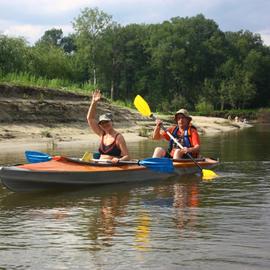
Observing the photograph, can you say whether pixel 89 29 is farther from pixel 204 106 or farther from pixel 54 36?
pixel 54 36

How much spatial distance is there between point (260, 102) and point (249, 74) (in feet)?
18.5

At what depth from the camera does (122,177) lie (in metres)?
9.81

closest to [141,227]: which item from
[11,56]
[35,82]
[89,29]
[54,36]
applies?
[35,82]

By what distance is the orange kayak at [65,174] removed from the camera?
27.7ft

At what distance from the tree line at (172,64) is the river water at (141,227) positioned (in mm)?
51610

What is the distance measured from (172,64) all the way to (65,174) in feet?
196

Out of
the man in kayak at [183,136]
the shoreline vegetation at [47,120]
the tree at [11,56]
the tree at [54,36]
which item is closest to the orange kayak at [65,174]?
the man in kayak at [183,136]

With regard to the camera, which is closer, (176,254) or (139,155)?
(176,254)

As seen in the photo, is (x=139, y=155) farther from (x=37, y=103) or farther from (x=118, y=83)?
(x=118, y=83)

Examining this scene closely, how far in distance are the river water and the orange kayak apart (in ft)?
0.58

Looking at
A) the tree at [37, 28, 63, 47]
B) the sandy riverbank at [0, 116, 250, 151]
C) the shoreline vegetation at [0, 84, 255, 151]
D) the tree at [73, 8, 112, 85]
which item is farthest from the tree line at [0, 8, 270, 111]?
the tree at [37, 28, 63, 47]

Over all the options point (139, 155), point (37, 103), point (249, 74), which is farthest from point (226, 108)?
point (139, 155)

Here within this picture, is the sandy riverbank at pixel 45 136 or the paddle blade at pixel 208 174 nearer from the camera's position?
the paddle blade at pixel 208 174

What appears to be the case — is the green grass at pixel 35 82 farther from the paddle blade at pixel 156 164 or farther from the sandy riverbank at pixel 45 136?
the paddle blade at pixel 156 164
